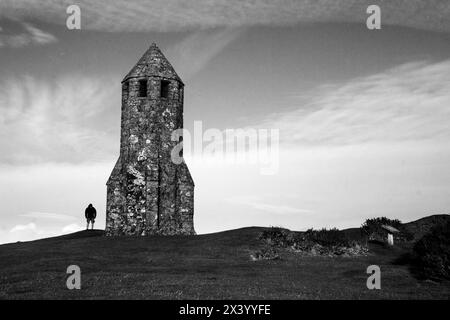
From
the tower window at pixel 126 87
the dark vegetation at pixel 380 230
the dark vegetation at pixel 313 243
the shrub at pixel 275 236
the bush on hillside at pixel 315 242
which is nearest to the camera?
the dark vegetation at pixel 313 243

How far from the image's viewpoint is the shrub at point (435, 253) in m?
22.0

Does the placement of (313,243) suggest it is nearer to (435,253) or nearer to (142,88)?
(435,253)

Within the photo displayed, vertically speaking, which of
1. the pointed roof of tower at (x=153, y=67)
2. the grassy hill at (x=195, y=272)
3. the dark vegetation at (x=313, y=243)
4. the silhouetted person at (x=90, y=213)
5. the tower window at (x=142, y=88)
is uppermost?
the pointed roof of tower at (x=153, y=67)

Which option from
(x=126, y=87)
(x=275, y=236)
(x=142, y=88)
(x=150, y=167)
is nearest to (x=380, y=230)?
(x=275, y=236)

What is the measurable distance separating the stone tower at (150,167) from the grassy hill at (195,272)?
17.2 feet

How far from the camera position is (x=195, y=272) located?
22.2 m

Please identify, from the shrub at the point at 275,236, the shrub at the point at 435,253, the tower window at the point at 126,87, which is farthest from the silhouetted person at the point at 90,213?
the shrub at the point at 435,253

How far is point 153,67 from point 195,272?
21.9 meters

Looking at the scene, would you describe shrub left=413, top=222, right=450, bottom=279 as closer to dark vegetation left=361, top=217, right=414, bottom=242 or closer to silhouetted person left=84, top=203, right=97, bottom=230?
dark vegetation left=361, top=217, right=414, bottom=242

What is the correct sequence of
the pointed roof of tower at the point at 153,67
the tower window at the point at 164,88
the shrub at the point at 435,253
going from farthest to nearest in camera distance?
the tower window at the point at 164,88
the pointed roof of tower at the point at 153,67
the shrub at the point at 435,253

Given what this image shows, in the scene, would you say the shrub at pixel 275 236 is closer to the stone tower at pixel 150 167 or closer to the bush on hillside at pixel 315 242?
the bush on hillside at pixel 315 242

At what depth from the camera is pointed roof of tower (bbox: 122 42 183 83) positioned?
39.8 meters

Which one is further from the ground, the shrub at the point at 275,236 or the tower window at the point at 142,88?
the tower window at the point at 142,88

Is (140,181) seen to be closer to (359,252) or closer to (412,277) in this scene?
(359,252)
